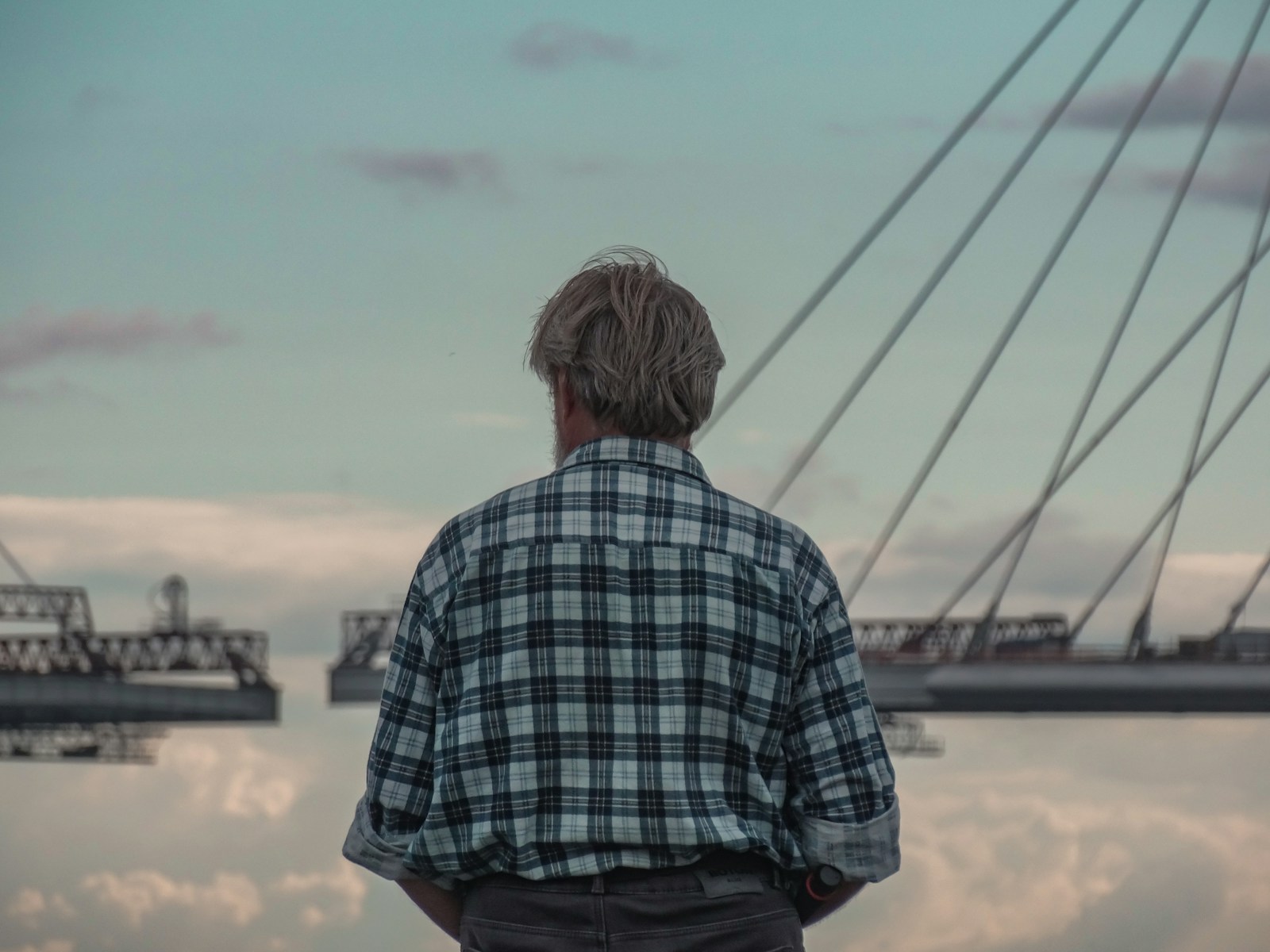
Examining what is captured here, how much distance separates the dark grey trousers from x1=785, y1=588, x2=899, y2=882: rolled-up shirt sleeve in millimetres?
117

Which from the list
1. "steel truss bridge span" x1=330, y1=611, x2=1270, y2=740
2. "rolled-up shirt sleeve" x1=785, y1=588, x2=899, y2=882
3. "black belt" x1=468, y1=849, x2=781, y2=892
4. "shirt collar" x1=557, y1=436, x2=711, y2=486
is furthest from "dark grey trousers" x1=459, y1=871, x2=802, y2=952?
"steel truss bridge span" x1=330, y1=611, x2=1270, y2=740

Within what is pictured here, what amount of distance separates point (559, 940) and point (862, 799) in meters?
0.46

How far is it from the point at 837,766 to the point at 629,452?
1.72 feet

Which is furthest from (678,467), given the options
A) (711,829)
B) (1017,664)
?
(1017,664)

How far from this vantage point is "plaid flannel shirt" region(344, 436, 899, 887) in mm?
2557

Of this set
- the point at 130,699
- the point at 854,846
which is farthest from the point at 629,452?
the point at 130,699

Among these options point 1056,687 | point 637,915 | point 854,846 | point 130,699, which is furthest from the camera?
point 130,699

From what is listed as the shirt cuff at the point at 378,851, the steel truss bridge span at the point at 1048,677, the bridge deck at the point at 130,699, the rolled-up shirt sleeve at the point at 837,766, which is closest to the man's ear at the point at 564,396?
the rolled-up shirt sleeve at the point at 837,766

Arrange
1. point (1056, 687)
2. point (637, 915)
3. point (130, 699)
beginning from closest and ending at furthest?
point (637, 915)
point (1056, 687)
point (130, 699)

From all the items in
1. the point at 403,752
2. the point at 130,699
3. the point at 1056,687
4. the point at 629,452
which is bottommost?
the point at 403,752

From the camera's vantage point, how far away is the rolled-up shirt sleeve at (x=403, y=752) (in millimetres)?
2688

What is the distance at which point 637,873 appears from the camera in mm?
2557

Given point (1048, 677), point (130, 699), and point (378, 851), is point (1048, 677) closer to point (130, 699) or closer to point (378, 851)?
point (130, 699)

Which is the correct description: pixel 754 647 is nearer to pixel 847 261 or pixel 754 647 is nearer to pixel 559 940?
pixel 559 940
